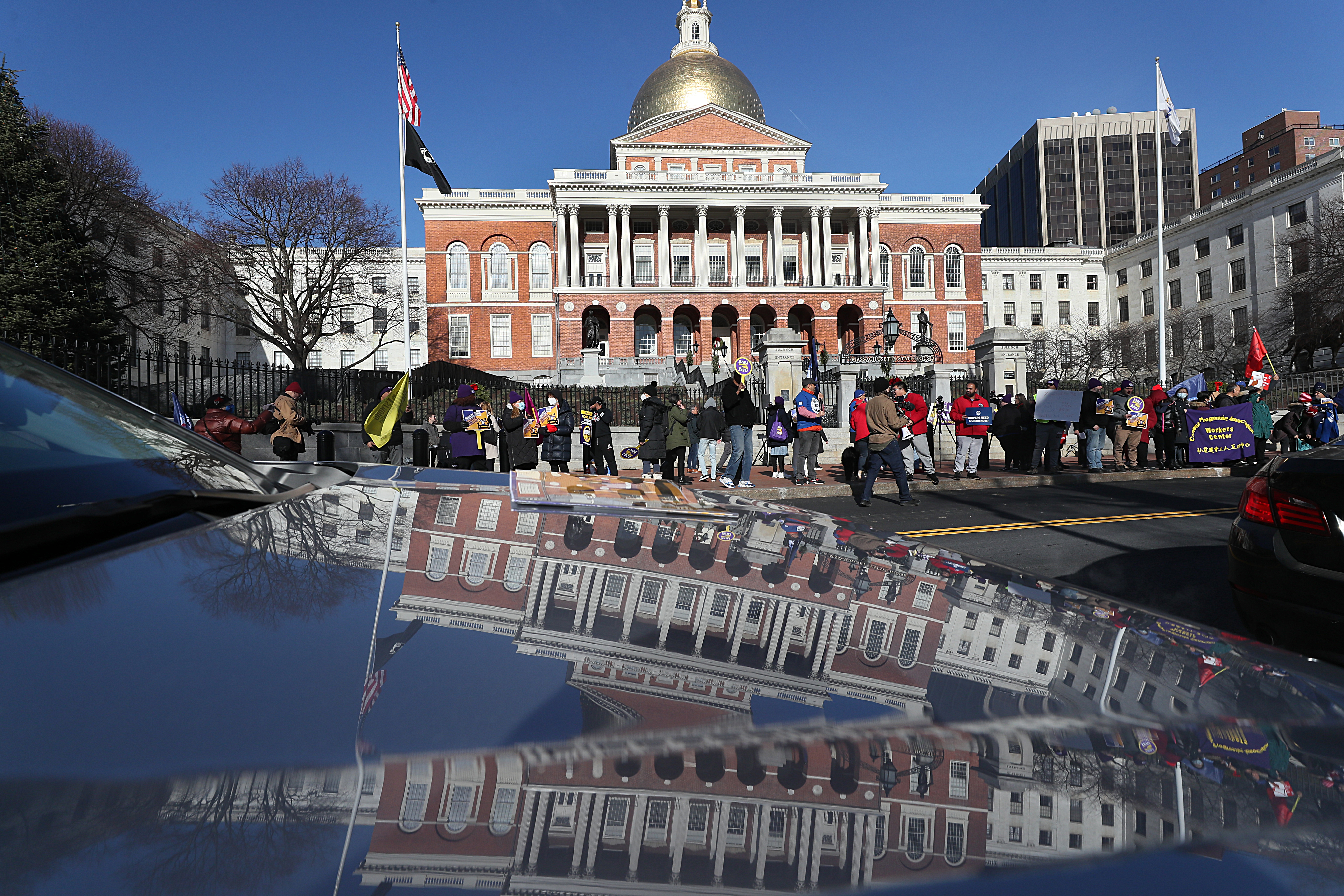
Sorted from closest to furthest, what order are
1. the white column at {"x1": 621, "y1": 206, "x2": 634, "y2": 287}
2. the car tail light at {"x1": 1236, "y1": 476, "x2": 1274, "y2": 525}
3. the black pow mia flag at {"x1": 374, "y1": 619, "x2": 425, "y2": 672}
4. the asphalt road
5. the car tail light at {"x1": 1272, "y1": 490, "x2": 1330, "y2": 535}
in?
the black pow mia flag at {"x1": 374, "y1": 619, "x2": 425, "y2": 672} → the car tail light at {"x1": 1272, "y1": 490, "x2": 1330, "y2": 535} → the car tail light at {"x1": 1236, "y1": 476, "x2": 1274, "y2": 525} → the asphalt road → the white column at {"x1": 621, "y1": 206, "x2": 634, "y2": 287}

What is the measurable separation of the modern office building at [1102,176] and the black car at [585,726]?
124 metres

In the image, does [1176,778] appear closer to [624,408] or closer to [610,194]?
[624,408]

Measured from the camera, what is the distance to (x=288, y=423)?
1088cm

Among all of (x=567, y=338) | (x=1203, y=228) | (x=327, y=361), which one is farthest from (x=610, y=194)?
(x=1203, y=228)

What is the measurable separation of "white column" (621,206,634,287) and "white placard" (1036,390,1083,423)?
3758 cm

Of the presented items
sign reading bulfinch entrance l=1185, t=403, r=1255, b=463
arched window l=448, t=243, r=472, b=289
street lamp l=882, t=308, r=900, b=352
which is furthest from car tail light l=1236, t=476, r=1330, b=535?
arched window l=448, t=243, r=472, b=289

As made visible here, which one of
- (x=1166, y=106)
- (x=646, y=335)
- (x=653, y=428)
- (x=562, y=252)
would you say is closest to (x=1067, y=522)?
(x=653, y=428)

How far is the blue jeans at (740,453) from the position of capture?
1349 centimetres

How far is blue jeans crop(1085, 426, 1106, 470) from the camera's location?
1504 centimetres

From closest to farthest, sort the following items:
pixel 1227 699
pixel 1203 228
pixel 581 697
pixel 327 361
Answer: pixel 581 697 → pixel 1227 699 → pixel 327 361 → pixel 1203 228

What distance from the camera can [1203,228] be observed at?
2382 inches

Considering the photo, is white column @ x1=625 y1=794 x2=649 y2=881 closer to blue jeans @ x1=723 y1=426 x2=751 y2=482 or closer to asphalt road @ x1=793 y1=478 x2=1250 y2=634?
asphalt road @ x1=793 y1=478 x2=1250 y2=634

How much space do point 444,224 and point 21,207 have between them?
1079 inches

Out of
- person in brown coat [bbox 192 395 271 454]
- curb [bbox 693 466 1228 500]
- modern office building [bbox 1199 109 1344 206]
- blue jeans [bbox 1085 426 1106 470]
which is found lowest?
curb [bbox 693 466 1228 500]
